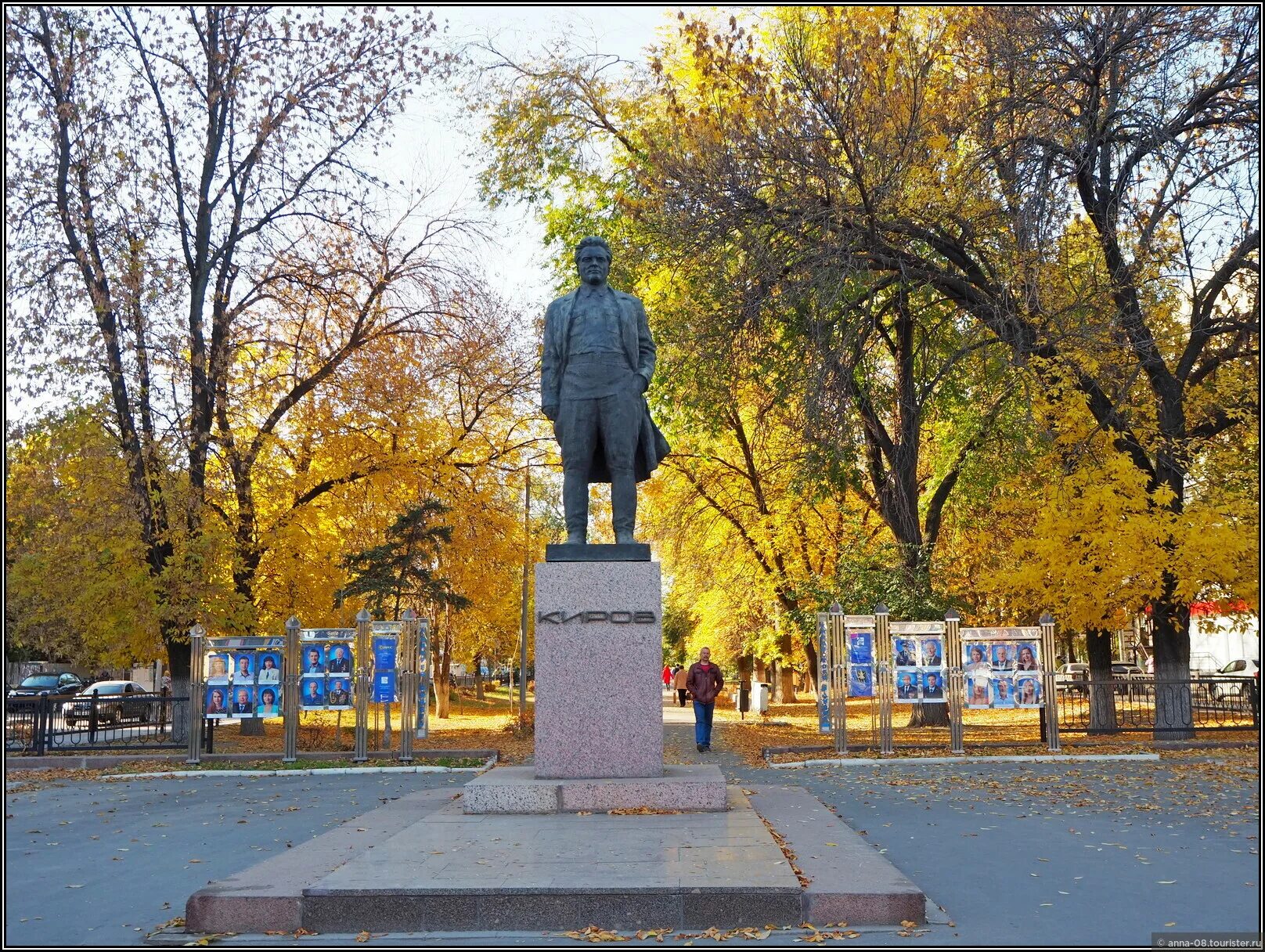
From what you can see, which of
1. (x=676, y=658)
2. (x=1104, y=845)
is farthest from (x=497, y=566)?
(x=676, y=658)

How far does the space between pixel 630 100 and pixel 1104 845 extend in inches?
780

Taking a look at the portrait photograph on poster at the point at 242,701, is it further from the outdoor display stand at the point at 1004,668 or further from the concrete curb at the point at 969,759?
the outdoor display stand at the point at 1004,668

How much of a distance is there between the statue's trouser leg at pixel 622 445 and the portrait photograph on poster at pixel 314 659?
377 inches

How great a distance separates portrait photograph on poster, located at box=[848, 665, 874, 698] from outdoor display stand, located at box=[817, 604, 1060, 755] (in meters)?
0.01

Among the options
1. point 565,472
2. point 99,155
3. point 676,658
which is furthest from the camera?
point 676,658

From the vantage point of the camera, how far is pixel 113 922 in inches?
253

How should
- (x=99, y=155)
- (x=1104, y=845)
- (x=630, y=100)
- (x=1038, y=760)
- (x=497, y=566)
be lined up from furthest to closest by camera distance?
1. (x=497, y=566)
2. (x=630, y=100)
3. (x=99, y=155)
4. (x=1038, y=760)
5. (x=1104, y=845)

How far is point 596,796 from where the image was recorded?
883 centimetres

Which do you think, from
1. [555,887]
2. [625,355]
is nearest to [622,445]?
[625,355]

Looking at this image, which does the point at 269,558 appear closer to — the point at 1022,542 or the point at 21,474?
the point at 21,474

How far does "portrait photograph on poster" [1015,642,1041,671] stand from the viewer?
58.0 feet

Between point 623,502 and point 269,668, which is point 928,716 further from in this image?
point 623,502

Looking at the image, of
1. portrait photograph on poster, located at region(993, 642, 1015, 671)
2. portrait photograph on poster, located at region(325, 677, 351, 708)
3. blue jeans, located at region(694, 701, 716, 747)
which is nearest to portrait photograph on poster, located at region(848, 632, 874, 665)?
portrait photograph on poster, located at region(993, 642, 1015, 671)

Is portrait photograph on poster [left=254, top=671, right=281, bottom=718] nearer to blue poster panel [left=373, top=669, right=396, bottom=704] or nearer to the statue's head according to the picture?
blue poster panel [left=373, top=669, right=396, bottom=704]
